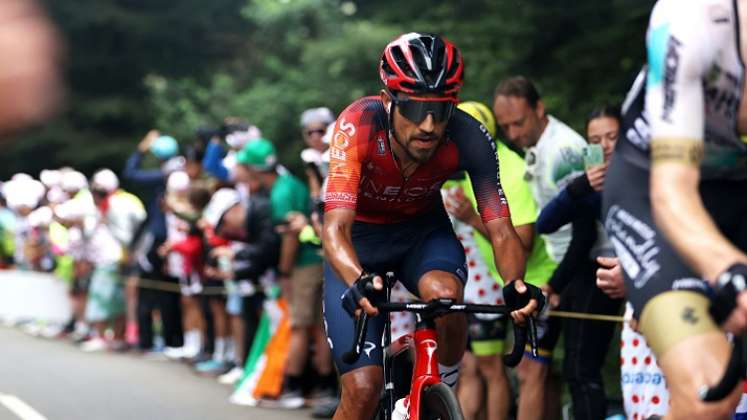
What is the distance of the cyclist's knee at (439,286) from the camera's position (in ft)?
15.9

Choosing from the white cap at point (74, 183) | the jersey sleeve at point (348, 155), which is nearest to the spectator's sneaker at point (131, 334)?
the white cap at point (74, 183)

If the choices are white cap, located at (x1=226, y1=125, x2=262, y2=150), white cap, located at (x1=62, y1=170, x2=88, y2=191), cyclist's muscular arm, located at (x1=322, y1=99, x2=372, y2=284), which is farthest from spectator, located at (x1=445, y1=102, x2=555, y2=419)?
white cap, located at (x1=62, y1=170, x2=88, y2=191)

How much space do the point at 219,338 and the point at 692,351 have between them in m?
10.0

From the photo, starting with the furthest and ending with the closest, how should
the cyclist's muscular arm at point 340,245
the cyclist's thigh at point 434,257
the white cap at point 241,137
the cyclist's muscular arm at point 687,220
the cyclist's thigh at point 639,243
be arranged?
1. the white cap at point 241,137
2. the cyclist's thigh at point 434,257
3. the cyclist's muscular arm at point 340,245
4. the cyclist's thigh at point 639,243
5. the cyclist's muscular arm at point 687,220

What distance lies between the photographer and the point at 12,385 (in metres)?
11.4

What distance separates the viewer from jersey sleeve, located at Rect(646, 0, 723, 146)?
2.90m

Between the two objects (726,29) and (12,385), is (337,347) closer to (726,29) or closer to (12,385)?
(726,29)

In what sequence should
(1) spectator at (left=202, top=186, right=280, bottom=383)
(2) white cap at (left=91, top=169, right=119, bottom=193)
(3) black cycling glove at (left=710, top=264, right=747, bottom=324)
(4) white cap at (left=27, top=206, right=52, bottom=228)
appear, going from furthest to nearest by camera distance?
(4) white cap at (left=27, top=206, right=52, bottom=228), (2) white cap at (left=91, top=169, right=119, bottom=193), (1) spectator at (left=202, top=186, right=280, bottom=383), (3) black cycling glove at (left=710, top=264, right=747, bottom=324)

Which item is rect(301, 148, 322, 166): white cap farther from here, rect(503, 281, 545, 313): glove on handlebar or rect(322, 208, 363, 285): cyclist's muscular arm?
rect(503, 281, 545, 313): glove on handlebar

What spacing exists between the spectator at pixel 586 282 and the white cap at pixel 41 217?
1349cm

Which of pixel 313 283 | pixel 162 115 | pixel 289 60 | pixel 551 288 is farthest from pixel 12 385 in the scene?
pixel 162 115

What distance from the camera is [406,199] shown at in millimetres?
5258

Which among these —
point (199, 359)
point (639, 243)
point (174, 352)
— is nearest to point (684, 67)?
point (639, 243)

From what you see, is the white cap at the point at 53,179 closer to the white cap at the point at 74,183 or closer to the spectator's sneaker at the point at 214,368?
the white cap at the point at 74,183
